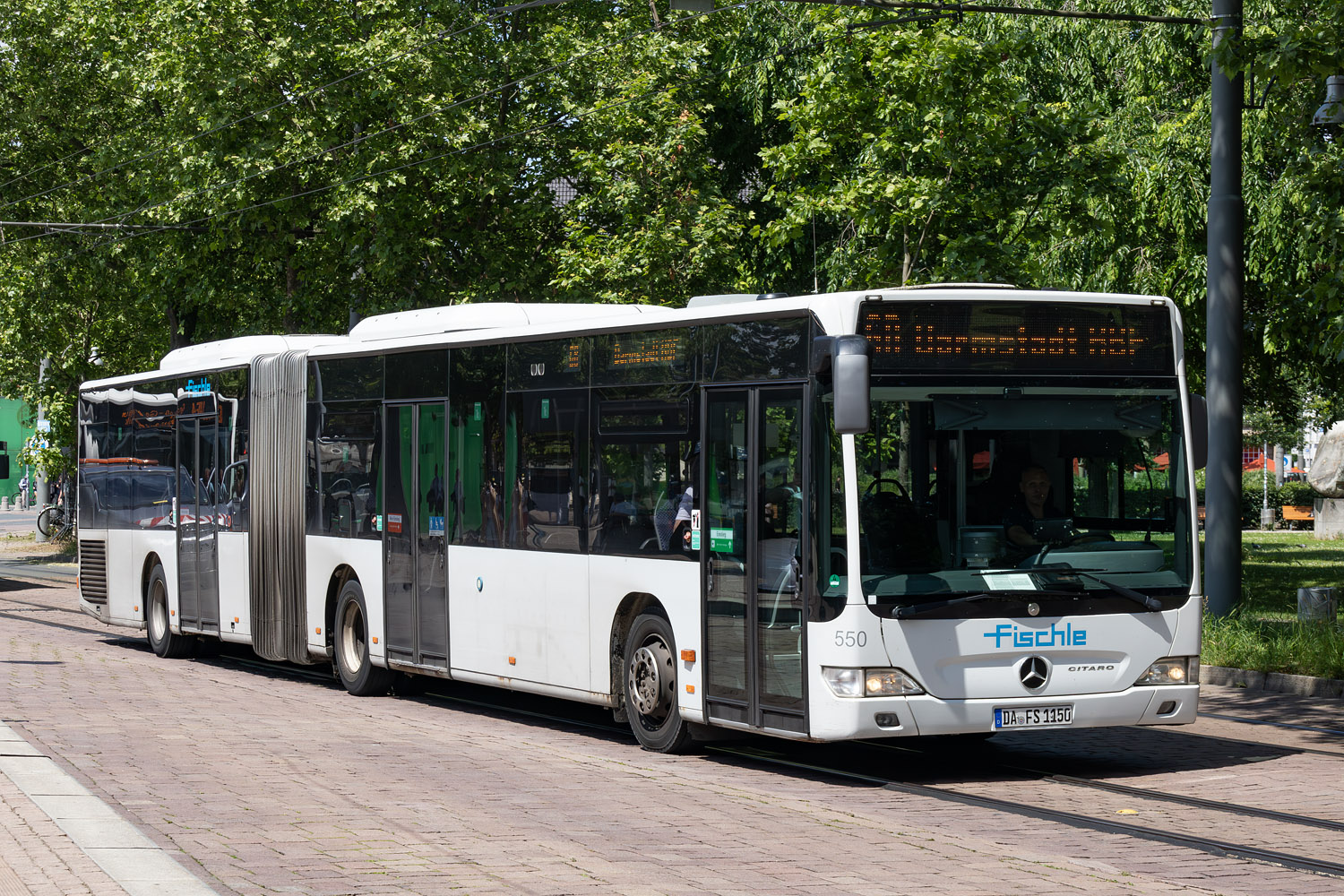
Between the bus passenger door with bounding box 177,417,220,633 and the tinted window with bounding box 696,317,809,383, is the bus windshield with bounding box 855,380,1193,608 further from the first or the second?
the bus passenger door with bounding box 177,417,220,633

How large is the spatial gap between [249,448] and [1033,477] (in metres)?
9.91

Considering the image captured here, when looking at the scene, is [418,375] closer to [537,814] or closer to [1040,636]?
[1040,636]

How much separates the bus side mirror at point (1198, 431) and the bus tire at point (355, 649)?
24.8ft

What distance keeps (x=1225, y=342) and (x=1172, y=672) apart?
6897 mm

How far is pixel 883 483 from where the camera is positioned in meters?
10.0

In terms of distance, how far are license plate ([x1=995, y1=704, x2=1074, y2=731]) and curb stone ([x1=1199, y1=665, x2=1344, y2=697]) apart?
5414 mm

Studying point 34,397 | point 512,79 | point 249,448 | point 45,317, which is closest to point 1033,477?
point 249,448

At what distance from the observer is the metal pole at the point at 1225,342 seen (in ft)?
54.7

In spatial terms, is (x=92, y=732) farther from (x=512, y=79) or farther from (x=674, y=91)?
(x=512, y=79)

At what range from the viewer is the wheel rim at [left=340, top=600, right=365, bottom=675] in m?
16.0

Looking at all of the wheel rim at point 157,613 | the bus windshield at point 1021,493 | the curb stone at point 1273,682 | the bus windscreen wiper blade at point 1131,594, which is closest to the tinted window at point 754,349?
the bus windshield at point 1021,493

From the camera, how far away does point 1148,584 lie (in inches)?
419

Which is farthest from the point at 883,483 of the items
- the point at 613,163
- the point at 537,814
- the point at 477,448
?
the point at 613,163

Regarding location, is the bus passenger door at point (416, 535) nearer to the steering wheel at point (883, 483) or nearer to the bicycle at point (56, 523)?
the steering wheel at point (883, 483)
